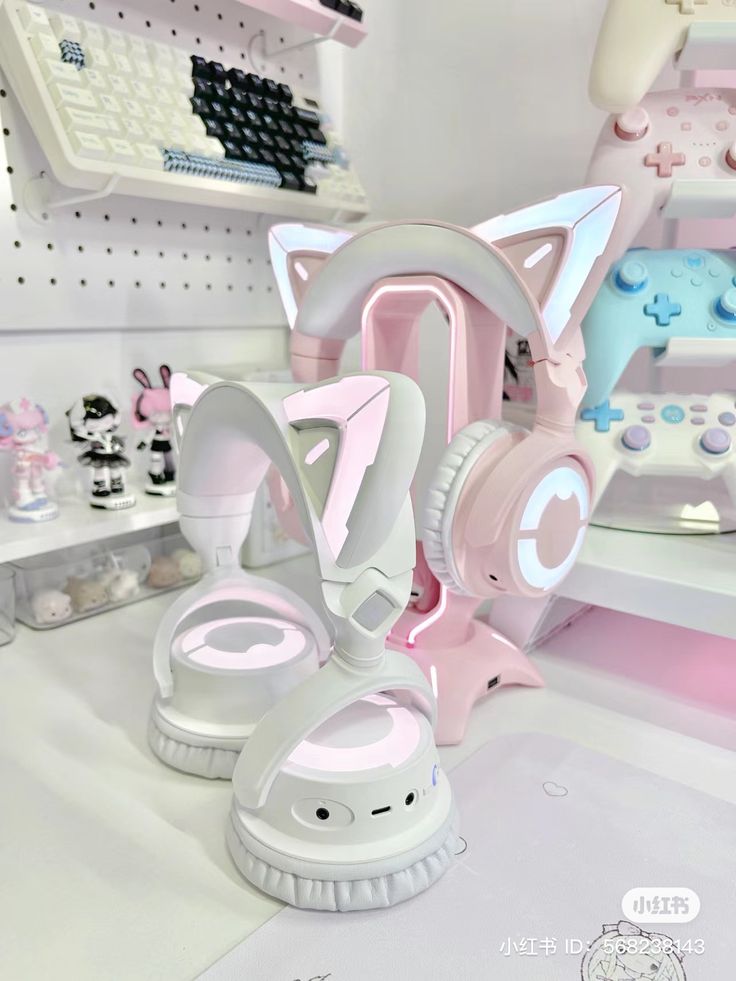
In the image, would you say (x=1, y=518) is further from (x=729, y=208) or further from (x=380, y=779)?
(x=729, y=208)

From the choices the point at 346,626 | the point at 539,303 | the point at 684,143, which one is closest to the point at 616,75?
the point at 684,143

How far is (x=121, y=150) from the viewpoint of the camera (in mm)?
983

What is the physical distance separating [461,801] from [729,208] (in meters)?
0.77

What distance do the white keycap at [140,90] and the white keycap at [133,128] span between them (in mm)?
56

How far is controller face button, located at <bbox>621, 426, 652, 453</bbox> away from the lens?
973mm

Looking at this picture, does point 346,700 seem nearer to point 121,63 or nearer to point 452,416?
point 452,416

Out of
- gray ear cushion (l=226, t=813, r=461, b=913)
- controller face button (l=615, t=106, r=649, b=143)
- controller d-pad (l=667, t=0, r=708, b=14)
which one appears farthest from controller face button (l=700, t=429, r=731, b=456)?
gray ear cushion (l=226, t=813, r=461, b=913)

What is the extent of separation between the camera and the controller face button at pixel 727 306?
96 cm

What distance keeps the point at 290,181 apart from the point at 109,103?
298mm

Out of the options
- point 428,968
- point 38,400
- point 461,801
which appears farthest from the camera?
point 38,400

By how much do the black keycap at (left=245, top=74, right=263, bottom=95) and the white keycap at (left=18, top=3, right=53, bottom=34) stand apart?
0.32 m

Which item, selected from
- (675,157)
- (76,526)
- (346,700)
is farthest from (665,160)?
(76,526)

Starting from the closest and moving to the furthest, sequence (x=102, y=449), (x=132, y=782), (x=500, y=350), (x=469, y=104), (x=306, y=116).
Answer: (x=132, y=782) → (x=500, y=350) → (x=102, y=449) → (x=306, y=116) → (x=469, y=104)

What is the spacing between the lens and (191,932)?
56 cm
